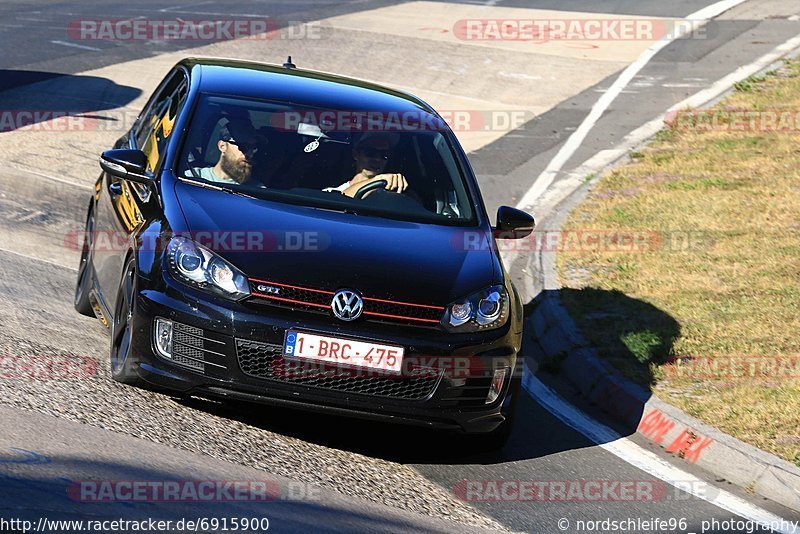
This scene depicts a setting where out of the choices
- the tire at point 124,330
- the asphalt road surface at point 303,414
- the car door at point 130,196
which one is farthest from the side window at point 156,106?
the tire at point 124,330

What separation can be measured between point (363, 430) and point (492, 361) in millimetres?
915

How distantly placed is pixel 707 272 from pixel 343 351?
4.97 metres

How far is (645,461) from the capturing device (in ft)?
22.3

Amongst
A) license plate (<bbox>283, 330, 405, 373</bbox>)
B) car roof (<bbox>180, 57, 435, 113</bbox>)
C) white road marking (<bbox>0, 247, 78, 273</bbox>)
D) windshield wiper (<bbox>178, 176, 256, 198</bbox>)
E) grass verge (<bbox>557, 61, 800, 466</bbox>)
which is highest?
car roof (<bbox>180, 57, 435, 113</bbox>)

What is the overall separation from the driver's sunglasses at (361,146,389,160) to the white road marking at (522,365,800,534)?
5.92 ft

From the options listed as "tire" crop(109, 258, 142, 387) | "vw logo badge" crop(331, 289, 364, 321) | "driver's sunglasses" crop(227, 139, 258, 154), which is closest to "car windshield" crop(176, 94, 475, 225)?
"driver's sunglasses" crop(227, 139, 258, 154)

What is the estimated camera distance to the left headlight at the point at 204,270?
578 centimetres

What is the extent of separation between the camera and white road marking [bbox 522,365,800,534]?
6.12 metres

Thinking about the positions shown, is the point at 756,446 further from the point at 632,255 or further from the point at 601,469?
the point at 632,255

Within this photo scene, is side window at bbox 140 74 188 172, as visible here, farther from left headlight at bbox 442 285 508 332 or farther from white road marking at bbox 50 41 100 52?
white road marking at bbox 50 41 100 52

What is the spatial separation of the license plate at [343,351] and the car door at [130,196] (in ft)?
4.31

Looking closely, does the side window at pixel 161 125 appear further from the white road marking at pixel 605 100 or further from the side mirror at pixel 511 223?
the white road marking at pixel 605 100

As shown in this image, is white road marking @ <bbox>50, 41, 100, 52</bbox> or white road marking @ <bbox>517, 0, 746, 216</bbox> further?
white road marking @ <bbox>50, 41, 100, 52</bbox>

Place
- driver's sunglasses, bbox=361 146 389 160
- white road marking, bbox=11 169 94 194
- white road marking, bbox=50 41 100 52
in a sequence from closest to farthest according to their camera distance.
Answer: driver's sunglasses, bbox=361 146 389 160 < white road marking, bbox=11 169 94 194 < white road marking, bbox=50 41 100 52
